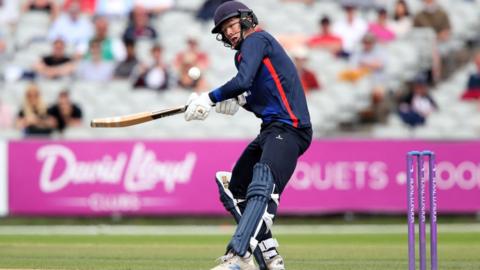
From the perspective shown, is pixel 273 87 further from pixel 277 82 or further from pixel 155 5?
pixel 155 5

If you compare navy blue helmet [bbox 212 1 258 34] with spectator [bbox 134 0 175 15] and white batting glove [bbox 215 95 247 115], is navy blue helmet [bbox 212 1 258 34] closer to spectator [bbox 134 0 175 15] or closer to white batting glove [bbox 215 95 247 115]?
white batting glove [bbox 215 95 247 115]

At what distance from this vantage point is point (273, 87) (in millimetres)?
6848

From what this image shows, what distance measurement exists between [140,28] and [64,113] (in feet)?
8.12

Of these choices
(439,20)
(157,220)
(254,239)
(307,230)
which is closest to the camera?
(254,239)

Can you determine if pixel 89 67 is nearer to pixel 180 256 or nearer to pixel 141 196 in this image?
pixel 141 196

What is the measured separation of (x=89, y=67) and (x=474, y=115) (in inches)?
238

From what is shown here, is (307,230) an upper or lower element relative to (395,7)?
lower

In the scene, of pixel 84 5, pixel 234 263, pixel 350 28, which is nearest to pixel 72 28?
pixel 84 5

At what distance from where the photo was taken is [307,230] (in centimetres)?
1323

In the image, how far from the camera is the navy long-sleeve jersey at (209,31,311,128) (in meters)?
6.76

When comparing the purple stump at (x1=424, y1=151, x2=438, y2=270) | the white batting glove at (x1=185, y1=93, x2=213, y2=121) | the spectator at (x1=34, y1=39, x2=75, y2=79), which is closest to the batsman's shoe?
the white batting glove at (x1=185, y1=93, x2=213, y2=121)

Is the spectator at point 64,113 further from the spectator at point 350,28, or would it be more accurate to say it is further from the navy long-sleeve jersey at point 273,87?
the navy long-sleeve jersey at point 273,87

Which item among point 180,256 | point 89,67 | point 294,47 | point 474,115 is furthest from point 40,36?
point 180,256

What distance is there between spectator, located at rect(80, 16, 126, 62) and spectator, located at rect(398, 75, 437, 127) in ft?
15.0
